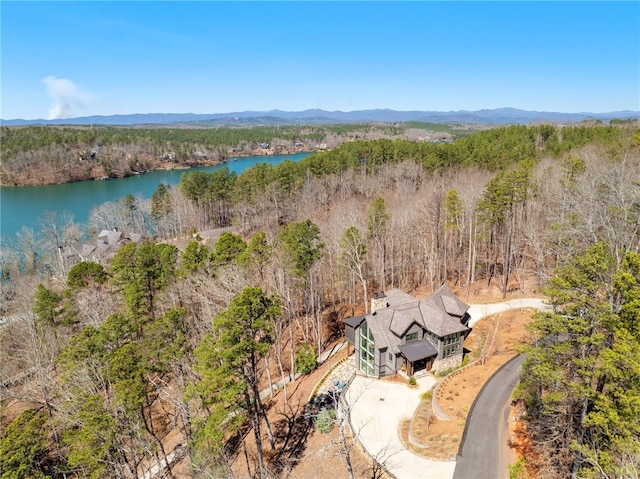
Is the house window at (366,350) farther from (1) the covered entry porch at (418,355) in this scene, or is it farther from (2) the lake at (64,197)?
(2) the lake at (64,197)

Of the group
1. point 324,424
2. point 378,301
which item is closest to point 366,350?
point 378,301

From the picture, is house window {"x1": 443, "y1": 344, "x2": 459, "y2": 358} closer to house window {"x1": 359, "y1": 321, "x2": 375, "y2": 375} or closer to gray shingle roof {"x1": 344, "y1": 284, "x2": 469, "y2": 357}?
gray shingle roof {"x1": 344, "y1": 284, "x2": 469, "y2": 357}

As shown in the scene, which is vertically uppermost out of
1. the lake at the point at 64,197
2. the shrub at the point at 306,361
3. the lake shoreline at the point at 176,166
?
the lake shoreline at the point at 176,166

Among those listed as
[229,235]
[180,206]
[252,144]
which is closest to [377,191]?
[180,206]

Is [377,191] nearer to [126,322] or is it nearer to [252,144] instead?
[126,322]

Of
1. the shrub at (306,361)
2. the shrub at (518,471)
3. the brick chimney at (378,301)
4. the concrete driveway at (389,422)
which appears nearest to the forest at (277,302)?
the shrub at (306,361)

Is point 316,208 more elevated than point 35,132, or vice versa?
point 35,132
